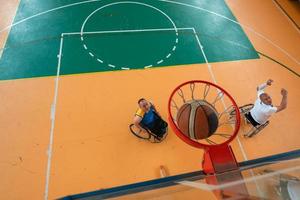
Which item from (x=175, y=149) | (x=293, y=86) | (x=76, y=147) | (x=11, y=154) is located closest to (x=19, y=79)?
(x=11, y=154)

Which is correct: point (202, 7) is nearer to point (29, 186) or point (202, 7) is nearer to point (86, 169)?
point (86, 169)

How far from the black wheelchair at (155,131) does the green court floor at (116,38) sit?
5.19ft

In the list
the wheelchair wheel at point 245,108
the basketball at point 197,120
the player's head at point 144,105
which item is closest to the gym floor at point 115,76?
the wheelchair wheel at point 245,108

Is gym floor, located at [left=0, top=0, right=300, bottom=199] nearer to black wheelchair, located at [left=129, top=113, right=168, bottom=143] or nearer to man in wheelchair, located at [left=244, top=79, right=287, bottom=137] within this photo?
black wheelchair, located at [left=129, top=113, right=168, bottom=143]

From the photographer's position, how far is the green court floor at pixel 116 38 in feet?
18.7

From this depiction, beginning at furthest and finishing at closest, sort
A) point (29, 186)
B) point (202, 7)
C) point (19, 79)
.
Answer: point (202, 7) → point (19, 79) → point (29, 186)

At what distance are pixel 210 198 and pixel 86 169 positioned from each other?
89.3 inches

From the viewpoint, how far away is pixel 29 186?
414cm

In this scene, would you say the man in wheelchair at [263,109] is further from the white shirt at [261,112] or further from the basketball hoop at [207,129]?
the basketball hoop at [207,129]

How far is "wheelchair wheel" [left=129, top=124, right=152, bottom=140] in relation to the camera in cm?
480

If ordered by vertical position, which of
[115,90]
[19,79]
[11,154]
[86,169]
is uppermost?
[19,79]

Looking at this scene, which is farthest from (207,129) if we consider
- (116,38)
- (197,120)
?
(116,38)

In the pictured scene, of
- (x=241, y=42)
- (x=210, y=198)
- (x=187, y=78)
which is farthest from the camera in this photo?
(x=241, y=42)

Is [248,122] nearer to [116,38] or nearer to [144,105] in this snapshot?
[144,105]
